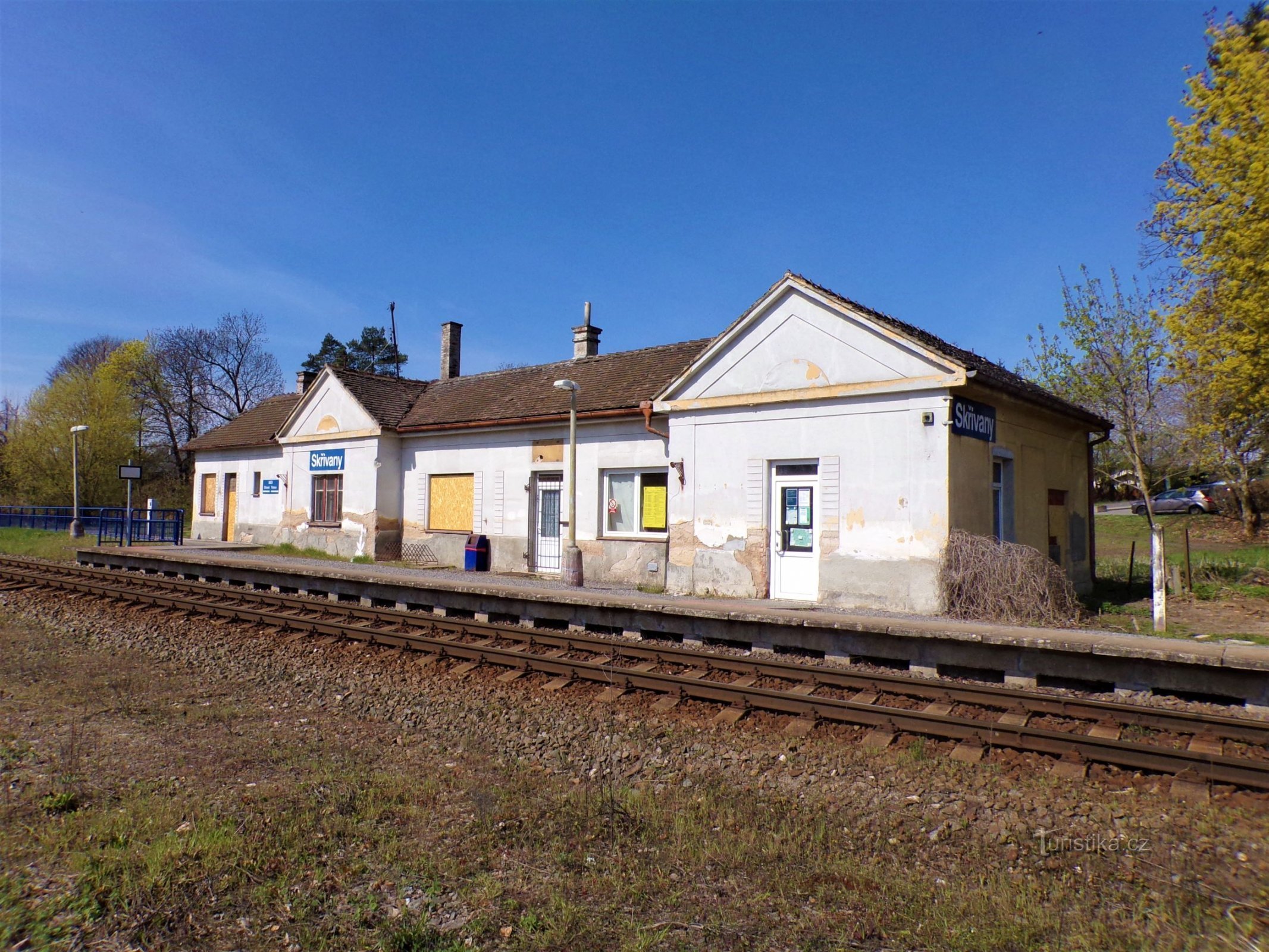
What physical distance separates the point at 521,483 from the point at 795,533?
756 centimetres

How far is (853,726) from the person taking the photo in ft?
23.6

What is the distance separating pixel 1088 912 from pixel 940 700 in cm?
373

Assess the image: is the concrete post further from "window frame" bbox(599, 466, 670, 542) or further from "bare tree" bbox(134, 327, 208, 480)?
"bare tree" bbox(134, 327, 208, 480)

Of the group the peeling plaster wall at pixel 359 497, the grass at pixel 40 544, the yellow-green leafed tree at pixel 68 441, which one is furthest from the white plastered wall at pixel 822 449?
the yellow-green leafed tree at pixel 68 441

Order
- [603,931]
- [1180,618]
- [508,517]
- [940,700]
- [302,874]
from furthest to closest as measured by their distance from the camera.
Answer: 1. [508,517]
2. [1180,618]
3. [940,700]
4. [302,874]
5. [603,931]

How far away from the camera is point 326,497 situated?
23.7 meters

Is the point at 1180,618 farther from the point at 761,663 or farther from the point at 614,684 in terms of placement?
the point at 614,684

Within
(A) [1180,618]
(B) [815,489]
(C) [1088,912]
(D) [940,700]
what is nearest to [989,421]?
(B) [815,489]

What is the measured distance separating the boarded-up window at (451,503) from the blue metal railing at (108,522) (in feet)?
34.1

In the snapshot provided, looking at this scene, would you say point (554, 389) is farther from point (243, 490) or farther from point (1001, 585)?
point (243, 490)

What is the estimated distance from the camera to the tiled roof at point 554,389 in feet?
58.4

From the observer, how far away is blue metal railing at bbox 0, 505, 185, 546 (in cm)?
2652

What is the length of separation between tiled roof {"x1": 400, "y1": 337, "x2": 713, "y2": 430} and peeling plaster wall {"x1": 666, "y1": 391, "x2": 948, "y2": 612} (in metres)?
2.38

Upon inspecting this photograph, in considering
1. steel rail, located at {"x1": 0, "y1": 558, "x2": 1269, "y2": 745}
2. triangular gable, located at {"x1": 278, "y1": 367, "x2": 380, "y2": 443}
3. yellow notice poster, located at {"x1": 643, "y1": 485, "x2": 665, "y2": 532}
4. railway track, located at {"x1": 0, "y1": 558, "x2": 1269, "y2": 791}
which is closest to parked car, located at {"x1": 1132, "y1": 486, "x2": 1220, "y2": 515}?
yellow notice poster, located at {"x1": 643, "y1": 485, "x2": 665, "y2": 532}
